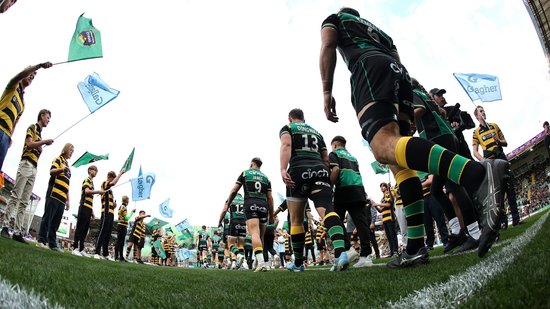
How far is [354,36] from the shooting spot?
9.30ft

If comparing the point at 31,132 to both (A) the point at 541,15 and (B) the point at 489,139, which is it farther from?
(A) the point at 541,15

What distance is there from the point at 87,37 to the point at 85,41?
0.10 m

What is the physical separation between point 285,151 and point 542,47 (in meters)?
20.5

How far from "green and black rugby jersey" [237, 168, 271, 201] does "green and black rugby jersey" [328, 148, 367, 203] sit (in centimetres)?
183

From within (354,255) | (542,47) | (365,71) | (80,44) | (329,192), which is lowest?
(354,255)

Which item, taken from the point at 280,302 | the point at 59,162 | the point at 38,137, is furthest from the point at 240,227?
the point at 280,302

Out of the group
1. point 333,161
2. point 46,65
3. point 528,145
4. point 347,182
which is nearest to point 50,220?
point 46,65

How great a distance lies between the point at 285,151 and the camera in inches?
177

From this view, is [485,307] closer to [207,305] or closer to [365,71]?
[207,305]

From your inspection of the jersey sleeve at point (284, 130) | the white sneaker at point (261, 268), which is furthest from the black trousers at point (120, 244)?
the jersey sleeve at point (284, 130)

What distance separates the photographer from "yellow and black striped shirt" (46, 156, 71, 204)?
6615mm

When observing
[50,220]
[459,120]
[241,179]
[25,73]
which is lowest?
[50,220]

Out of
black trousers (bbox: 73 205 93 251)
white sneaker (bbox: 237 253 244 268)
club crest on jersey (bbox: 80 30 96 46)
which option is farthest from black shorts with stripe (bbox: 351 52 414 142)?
white sneaker (bbox: 237 253 244 268)

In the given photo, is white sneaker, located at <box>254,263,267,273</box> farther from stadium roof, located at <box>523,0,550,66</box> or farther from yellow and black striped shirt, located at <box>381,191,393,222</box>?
stadium roof, located at <box>523,0,550,66</box>
